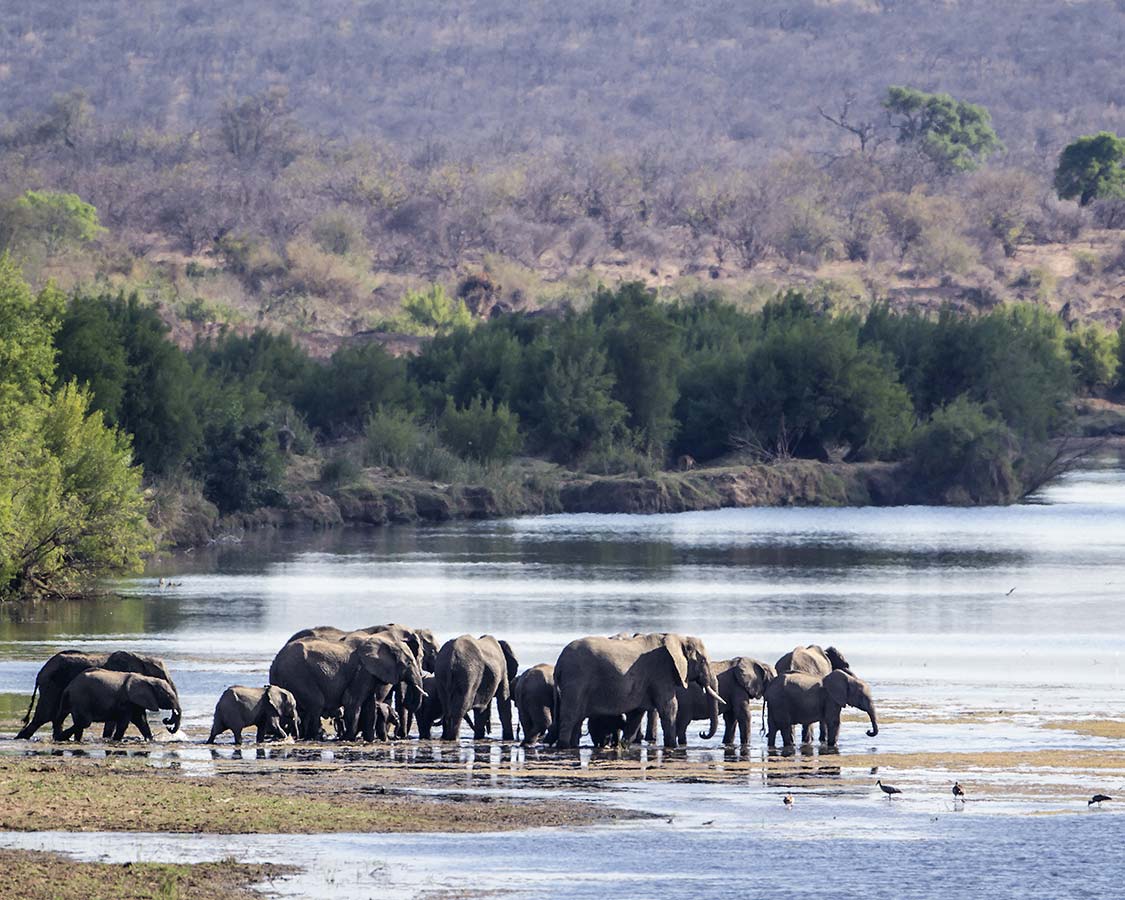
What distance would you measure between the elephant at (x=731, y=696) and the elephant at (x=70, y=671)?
617 centimetres

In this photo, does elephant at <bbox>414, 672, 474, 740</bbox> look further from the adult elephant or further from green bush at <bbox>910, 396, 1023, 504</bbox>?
green bush at <bbox>910, 396, 1023, 504</bbox>

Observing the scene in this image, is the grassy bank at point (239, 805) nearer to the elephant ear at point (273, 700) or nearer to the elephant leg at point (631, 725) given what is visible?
the elephant ear at point (273, 700)

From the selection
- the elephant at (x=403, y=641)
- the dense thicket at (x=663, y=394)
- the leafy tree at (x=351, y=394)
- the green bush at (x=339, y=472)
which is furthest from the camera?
the leafy tree at (x=351, y=394)

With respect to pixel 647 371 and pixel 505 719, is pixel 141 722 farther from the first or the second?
pixel 647 371

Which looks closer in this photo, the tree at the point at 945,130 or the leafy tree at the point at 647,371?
the leafy tree at the point at 647,371

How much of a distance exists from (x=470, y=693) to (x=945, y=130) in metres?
169

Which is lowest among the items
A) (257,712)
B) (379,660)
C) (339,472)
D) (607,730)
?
(607,730)

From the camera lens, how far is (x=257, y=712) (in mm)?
27359

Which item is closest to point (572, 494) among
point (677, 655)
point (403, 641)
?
point (403, 641)

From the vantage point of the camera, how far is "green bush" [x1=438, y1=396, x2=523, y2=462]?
82.7m

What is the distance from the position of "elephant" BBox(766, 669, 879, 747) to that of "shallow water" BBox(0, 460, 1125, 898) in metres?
0.52

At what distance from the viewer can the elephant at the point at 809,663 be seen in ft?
97.5

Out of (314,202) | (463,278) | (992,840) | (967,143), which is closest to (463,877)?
(992,840)

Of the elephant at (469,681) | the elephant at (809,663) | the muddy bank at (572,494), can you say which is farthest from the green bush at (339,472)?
the elephant at (469,681)
